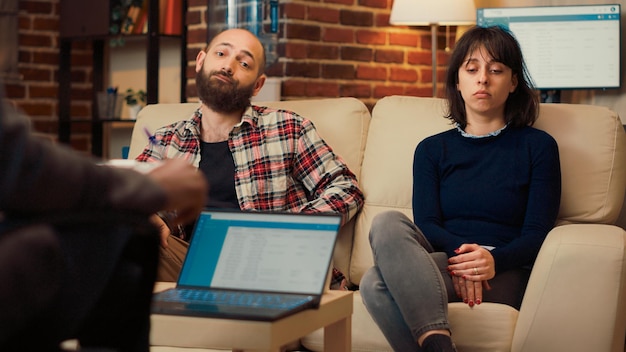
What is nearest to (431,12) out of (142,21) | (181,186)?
(142,21)

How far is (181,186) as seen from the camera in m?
1.18

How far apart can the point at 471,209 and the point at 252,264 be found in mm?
968

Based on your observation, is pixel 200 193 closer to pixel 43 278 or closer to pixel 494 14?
pixel 43 278

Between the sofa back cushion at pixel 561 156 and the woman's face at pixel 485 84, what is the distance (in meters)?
0.14

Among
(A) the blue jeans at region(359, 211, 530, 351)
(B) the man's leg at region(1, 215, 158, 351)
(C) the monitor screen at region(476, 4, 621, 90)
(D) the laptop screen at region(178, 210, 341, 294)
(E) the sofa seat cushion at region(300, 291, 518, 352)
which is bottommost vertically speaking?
(E) the sofa seat cushion at region(300, 291, 518, 352)

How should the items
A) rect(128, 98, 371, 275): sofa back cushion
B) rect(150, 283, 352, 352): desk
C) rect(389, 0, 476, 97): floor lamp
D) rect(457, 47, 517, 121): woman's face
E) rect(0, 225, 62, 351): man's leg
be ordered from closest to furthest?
rect(0, 225, 62, 351): man's leg < rect(150, 283, 352, 352): desk < rect(457, 47, 517, 121): woman's face < rect(128, 98, 371, 275): sofa back cushion < rect(389, 0, 476, 97): floor lamp

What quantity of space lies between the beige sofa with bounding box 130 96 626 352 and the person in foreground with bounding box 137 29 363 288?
0.11 m

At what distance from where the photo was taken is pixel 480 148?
2586 millimetres

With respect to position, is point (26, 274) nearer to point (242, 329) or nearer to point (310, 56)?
point (242, 329)

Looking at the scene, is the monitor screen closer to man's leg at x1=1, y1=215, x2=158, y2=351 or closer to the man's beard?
the man's beard

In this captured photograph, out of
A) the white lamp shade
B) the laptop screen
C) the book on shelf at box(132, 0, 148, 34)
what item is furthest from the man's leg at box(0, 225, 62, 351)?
the book on shelf at box(132, 0, 148, 34)

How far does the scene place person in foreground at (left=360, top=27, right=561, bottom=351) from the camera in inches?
87.5

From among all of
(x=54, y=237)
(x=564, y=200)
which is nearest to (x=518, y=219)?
(x=564, y=200)

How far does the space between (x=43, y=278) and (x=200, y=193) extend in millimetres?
284
